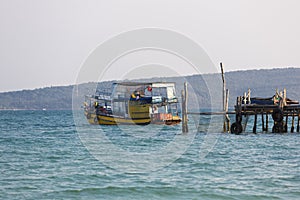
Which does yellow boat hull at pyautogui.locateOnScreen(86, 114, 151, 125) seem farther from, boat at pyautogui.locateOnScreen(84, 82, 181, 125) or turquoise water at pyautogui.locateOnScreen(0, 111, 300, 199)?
turquoise water at pyautogui.locateOnScreen(0, 111, 300, 199)

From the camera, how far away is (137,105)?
64375mm

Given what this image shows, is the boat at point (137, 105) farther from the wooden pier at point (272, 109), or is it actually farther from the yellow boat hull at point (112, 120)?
the wooden pier at point (272, 109)

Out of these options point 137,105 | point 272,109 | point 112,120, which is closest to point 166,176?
point 272,109

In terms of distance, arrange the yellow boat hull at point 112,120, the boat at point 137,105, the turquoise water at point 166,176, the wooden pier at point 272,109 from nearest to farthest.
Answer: the turquoise water at point 166,176, the wooden pier at point 272,109, the boat at point 137,105, the yellow boat hull at point 112,120

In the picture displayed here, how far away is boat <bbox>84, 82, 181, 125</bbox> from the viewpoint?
64812 mm

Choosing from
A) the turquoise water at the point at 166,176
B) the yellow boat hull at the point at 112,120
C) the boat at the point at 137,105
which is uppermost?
the boat at the point at 137,105

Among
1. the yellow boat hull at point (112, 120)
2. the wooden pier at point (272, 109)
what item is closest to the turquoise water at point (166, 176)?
the wooden pier at point (272, 109)

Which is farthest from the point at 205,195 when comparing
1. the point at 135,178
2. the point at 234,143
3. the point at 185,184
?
the point at 234,143

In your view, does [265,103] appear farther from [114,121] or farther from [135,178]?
[114,121]

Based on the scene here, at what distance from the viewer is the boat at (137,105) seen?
64.8 m

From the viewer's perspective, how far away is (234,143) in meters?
38.6

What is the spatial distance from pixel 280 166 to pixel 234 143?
11557mm

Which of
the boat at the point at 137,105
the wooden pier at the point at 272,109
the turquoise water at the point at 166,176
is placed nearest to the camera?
the turquoise water at the point at 166,176

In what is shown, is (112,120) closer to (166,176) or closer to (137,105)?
(137,105)
